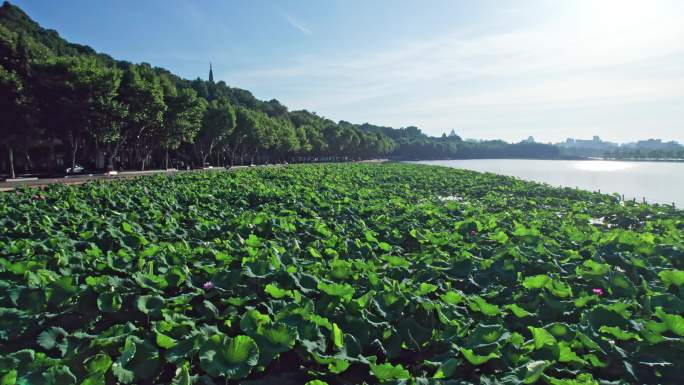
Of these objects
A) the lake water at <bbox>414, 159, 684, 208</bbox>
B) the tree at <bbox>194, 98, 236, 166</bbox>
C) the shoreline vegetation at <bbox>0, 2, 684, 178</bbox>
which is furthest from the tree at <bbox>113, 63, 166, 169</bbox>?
the lake water at <bbox>414, 159, 684, 208</bbox>

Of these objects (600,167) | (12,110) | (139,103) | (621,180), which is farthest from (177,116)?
(600,167)

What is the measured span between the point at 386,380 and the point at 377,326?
2.55 ft

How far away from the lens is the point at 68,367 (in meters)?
2.73

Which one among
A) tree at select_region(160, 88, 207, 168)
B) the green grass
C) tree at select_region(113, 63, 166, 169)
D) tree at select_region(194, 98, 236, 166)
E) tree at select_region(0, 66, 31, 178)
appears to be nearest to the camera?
the green grass

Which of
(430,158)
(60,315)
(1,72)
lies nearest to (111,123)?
(1,72)

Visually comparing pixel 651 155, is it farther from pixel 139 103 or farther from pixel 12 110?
pixel 12 110

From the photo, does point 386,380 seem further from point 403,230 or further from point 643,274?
point 403,230

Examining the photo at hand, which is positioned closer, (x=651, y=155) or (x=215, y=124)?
(x=215, y=124)

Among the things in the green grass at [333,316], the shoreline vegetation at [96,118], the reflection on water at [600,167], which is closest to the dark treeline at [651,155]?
the reflection on water at [600,167]

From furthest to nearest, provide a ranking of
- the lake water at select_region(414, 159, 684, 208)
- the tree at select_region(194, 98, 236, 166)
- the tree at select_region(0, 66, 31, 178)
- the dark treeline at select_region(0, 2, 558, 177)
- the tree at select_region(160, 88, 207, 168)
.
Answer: the tree at select_region(194, 98, 236, 166)
the tree at select_region(160, 88, 207, 168)
the lake water at select_region(414, 159, 684, 208)
the dark treeline at select_region(0, 2, 558, 177)
the tree at select_region(0, 66, 31, 178)

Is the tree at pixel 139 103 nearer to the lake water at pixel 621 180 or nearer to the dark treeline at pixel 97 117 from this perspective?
the dark treeline at pixel 97 117

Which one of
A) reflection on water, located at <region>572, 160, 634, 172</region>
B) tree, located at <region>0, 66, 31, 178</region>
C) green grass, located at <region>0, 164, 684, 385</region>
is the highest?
tree, located at <region>0, 66, 31, 178</region>

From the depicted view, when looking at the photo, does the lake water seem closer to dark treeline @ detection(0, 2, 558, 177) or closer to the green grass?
the green grass

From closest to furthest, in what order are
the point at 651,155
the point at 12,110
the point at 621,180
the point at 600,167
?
the point at 12,110, the point at 621,180, the point at 600,167, the point at 651,155
